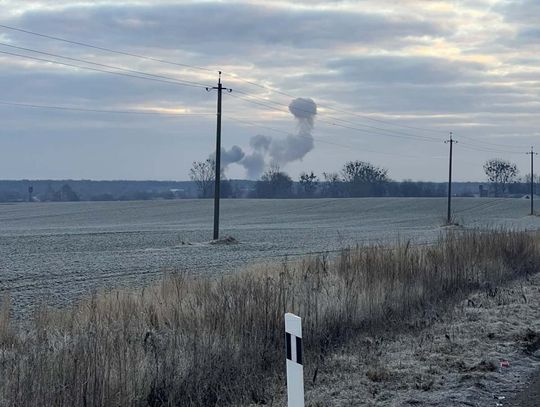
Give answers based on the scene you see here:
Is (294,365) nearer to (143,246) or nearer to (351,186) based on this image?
(143,246)

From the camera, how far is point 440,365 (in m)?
10.2

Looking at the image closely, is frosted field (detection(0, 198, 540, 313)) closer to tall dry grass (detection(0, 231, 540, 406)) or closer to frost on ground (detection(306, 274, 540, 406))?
tall dry grass (detection(0, 231, 540, 406))

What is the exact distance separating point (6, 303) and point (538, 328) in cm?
818

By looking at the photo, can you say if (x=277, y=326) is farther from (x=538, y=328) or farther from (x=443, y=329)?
(x=538, y=328)

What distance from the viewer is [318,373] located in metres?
9.74

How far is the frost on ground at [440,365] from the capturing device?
8.70 metres

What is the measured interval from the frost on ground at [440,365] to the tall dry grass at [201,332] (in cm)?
50

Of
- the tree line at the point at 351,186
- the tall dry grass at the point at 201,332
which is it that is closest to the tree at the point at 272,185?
the tree line at the point at 351,186

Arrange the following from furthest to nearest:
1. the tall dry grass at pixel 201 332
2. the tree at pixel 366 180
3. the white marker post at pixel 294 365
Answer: the tree at pixel 366 180, the tall dry grass at pixel 201 332, the white marker post at pixel 294 365

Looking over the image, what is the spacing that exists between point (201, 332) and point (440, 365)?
301cm

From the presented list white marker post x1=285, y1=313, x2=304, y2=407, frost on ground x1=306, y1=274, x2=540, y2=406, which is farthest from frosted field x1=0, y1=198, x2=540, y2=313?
white marker post x1=285, y1=313, x2=304, y2=407

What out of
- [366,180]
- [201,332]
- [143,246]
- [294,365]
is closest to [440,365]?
[201,332]

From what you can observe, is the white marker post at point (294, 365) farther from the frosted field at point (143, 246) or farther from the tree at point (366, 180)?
the tree at point (366, 180)

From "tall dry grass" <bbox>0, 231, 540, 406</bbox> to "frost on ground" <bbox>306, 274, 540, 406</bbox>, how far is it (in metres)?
0.50
